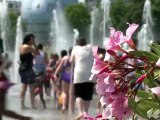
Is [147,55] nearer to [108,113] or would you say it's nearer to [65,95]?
[108,113]

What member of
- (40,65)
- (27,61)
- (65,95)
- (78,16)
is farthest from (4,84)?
(78,16)

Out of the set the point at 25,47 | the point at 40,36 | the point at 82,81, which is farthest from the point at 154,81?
the point at 40,36

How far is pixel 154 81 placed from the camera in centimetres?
203

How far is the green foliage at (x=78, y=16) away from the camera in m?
83.5

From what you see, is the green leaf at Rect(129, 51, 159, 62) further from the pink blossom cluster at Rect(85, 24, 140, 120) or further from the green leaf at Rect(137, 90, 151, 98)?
the green leaf at Rect(137, 90, 151, 98)

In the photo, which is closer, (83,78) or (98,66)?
(98,66)

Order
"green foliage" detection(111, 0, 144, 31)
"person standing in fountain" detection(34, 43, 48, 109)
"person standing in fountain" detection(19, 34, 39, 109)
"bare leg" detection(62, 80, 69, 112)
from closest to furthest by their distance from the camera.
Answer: "person standing in fountain" detection(19, 34, 39, 109), "bare leg" detection(62, 80, 69, 112), "person standing in fountain" detection(34, 43, 48, 109), "green foliage" detection(111, 0, 144, 31)

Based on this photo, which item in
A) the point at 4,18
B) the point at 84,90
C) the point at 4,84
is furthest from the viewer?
the point at 4,18

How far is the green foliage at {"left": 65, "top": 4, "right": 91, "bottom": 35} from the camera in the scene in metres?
83.5

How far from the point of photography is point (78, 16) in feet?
279

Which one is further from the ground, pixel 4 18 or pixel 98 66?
pixel 98 66

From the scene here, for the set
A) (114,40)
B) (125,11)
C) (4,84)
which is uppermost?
(114,40)

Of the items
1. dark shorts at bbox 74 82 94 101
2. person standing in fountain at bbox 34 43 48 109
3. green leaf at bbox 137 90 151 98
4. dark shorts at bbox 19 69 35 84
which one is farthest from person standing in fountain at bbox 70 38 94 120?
green leaf at bbox 137 90 151 98

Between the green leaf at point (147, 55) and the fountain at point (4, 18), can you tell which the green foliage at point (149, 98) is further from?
the fountain at point (4, 18)
